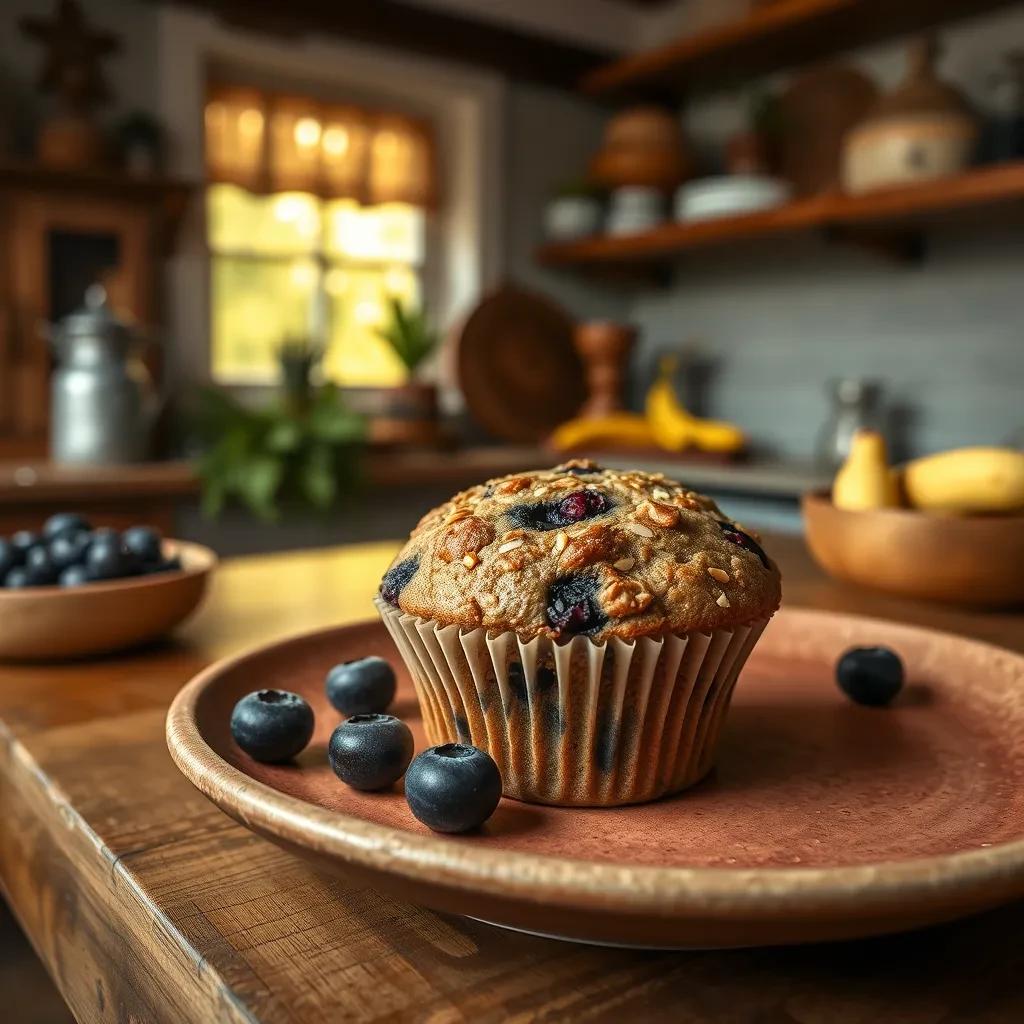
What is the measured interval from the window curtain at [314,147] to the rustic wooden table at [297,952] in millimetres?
3067

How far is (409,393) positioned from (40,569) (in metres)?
2.39

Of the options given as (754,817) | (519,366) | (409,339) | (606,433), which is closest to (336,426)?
(409,339)

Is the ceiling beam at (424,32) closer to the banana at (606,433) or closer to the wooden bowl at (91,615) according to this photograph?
the banana at (606,433)

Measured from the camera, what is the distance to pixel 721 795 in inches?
24.3

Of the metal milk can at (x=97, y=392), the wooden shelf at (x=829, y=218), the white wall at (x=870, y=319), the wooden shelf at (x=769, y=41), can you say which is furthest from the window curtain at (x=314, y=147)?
the white wall at (x=870, y=319)

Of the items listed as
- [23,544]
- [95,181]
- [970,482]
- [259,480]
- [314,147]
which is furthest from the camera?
[314,147]

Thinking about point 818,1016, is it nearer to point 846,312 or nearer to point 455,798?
point 455,798

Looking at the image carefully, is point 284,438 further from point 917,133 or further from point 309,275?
point 917,133

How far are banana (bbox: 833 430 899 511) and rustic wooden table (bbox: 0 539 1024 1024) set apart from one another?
2.65 feet

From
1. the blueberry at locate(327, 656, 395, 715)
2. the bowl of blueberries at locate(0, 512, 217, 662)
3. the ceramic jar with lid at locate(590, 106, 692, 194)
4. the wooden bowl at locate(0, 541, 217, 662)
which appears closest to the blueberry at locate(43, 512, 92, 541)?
the bowl of blueberries at locate(0, 512, 217, 662)

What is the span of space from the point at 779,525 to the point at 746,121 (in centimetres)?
158

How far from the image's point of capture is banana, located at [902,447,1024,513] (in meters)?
1.23

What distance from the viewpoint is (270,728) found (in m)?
0.64

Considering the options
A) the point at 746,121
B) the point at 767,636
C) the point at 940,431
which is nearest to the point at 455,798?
the point at 767,636
